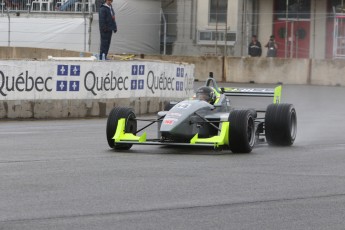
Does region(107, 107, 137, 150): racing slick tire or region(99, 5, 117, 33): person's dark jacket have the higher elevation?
region(99, 5, 117, 33): person's dark jacket

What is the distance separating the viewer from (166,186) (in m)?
9.34

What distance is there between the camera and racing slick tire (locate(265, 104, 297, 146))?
13.6 metres

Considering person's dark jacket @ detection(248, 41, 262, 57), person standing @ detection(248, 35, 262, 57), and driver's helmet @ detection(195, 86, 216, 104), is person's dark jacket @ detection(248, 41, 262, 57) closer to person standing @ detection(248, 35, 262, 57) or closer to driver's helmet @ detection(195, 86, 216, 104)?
person standing @ detection(248, 35, 262, 57)

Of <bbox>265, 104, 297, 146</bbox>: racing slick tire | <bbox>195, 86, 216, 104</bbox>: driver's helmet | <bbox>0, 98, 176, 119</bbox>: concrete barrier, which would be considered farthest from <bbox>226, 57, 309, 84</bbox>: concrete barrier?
<bbox>195, 86, 216, 104</bbox>: driver's helmet

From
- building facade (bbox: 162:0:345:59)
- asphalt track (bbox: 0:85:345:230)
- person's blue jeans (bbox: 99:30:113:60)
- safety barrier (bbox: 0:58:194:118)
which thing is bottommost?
asphalt track (bbox: 0:85:345:230)

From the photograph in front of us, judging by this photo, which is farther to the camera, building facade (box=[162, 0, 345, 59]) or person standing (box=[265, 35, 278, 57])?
building facade (box=[162, 0, 345, 59])

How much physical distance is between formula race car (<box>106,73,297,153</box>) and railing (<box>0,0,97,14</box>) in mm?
24144

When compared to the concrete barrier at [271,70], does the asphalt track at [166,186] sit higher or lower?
lower

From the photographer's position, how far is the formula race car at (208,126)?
1240cm

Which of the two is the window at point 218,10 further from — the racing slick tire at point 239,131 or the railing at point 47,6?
the racing slick tire at point 239,131

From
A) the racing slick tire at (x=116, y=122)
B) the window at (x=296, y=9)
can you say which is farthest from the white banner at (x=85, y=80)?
the window at (x=296, y=9)

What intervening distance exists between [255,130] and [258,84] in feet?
68.0

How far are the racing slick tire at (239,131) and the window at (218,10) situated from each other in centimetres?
2909

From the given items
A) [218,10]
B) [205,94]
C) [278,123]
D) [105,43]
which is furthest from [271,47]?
[205,94]
